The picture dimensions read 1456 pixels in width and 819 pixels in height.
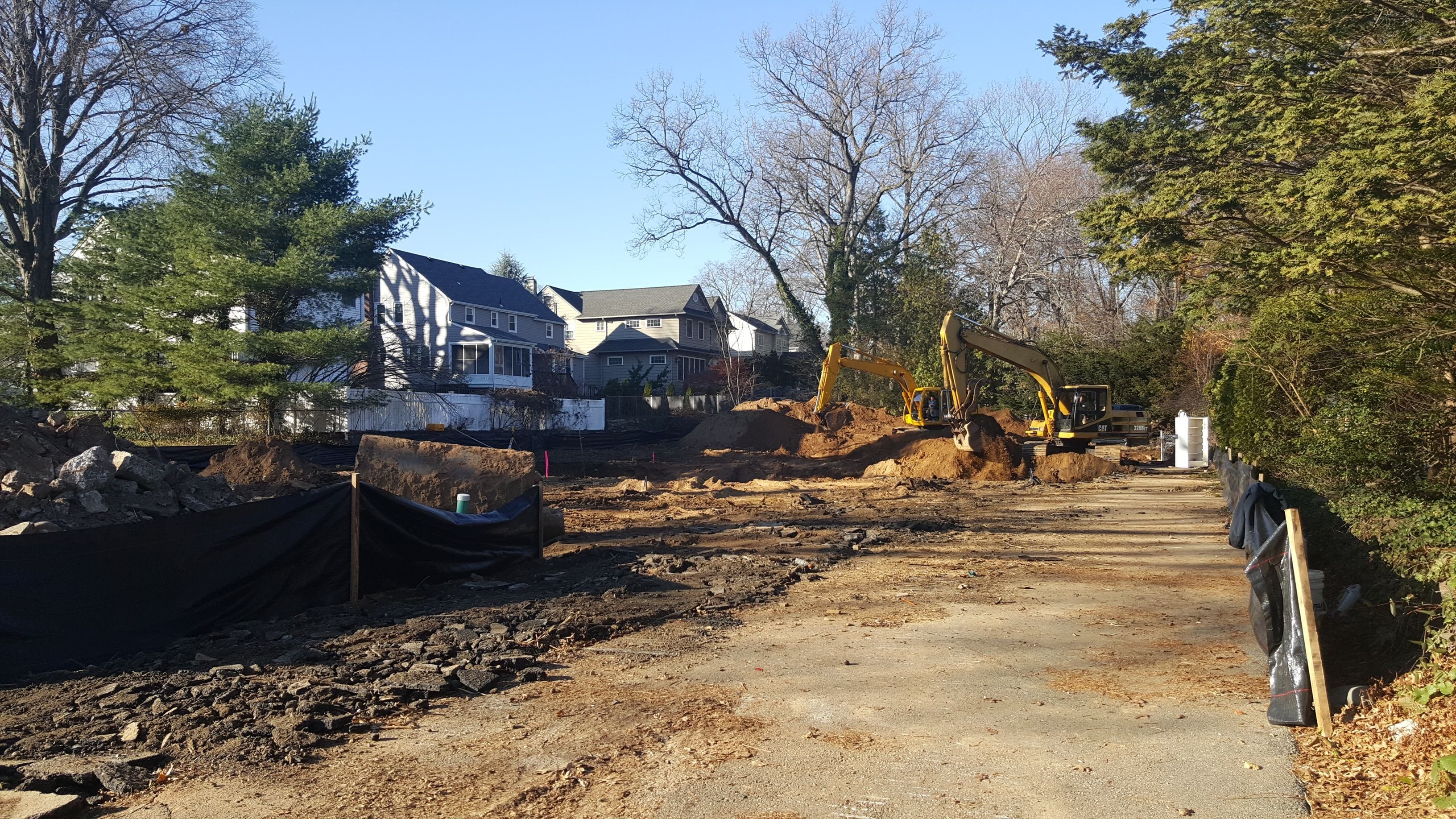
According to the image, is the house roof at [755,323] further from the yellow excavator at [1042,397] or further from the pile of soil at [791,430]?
the yellow excavator at [1042,397]

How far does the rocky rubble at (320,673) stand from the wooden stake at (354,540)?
9.1 inches

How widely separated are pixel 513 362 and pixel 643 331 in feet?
45.6

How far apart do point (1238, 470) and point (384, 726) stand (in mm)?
13842

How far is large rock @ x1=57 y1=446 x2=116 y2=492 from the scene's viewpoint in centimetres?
1023

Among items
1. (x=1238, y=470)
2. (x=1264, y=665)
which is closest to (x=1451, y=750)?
(x=1264, y=665)

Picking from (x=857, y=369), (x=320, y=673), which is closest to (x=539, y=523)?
(x=320, y=673)

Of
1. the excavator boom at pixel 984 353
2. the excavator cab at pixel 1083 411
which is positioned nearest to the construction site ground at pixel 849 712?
the excavator boom at pixel 984 353

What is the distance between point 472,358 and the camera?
164 ft

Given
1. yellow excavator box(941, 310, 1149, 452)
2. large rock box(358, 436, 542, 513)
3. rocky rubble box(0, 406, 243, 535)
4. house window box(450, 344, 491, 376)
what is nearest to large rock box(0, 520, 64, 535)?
rocky rubble box(0, 406, 243, 535)

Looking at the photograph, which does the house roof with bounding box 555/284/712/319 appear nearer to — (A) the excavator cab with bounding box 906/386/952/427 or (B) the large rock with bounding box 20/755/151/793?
(A) the excavator cab with bounding box 906/386/952/427

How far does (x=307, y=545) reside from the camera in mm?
9547

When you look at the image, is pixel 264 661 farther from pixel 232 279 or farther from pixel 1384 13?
pixel 232 279

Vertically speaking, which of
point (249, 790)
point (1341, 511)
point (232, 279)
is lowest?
point (249, 790)

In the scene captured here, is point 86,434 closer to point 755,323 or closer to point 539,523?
point 539,523
